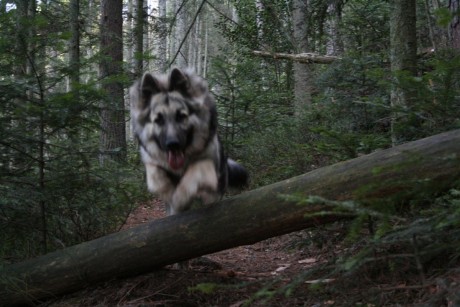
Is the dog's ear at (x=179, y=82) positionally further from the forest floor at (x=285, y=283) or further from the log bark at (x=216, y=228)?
the forest floor at (x=285, y=283)

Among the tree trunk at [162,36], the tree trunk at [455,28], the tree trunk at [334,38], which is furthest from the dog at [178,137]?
the tree trunk at [334,38]

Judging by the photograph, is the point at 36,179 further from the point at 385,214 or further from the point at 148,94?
the point at 385,214

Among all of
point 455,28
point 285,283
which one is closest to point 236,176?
point 285,283

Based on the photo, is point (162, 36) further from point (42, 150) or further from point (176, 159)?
point (176, 159)

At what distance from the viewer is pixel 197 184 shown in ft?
14.7

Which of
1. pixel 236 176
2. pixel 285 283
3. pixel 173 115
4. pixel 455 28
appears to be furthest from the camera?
pixel 455 28

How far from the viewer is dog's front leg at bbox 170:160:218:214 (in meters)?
4.49

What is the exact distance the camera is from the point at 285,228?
157 inches

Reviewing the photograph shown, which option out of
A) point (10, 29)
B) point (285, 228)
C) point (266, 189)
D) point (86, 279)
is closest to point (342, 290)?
point (285, 228)

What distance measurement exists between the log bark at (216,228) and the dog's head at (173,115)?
0.68 m

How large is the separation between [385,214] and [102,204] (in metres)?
4.24

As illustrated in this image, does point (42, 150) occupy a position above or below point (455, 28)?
below

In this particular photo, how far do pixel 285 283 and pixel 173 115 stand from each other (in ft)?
6.38

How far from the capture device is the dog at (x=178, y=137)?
4480 millimetres
